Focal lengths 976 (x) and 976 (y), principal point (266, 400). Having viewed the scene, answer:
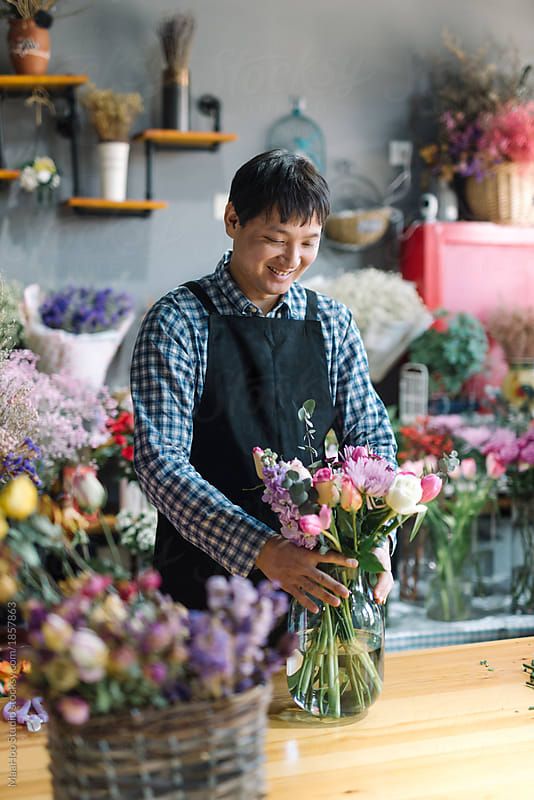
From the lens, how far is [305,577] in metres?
1.13

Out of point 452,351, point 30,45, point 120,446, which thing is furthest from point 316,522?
point 30,45

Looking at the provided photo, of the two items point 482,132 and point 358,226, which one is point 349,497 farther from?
point 482,132

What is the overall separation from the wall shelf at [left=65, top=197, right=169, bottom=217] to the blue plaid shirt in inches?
82.8

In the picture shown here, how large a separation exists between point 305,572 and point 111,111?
2.78 metres

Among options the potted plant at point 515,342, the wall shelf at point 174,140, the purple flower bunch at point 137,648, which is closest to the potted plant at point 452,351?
the potted plant at point 515,342

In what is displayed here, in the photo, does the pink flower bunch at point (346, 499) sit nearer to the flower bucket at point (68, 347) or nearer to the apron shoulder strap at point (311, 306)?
the apron shoulder strap at point (311, 306)

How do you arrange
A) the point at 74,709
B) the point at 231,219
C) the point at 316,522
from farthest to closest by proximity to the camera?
the point at 231,219 < the point at 316,522 < the point at 74,709

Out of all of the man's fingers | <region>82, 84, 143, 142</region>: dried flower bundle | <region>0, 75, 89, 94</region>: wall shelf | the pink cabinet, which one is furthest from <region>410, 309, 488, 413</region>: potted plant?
the man's fingers

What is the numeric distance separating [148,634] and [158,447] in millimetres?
677

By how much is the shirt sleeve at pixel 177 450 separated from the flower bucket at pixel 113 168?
7.26 feet

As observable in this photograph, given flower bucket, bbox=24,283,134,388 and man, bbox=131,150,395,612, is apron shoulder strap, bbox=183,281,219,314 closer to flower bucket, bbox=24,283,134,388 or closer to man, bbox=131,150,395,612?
man, bbox=131,150,395,612

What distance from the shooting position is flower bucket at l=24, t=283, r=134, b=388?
315cm

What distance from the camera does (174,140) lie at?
3.71 meters

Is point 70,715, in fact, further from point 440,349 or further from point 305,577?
point 440,349
